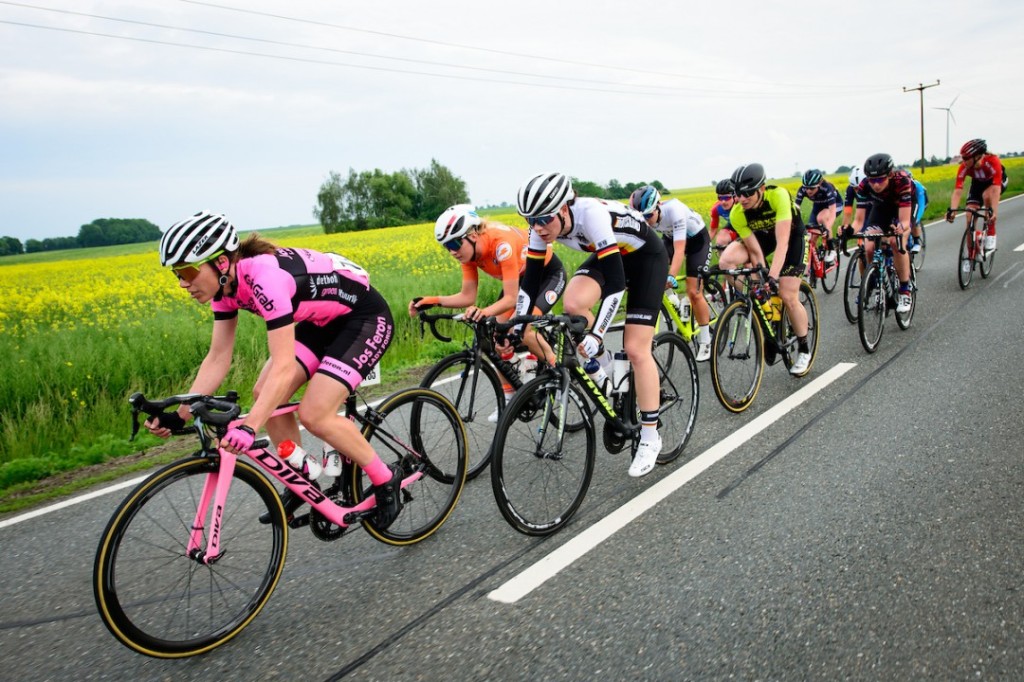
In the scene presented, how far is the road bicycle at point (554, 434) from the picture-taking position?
3.67 m

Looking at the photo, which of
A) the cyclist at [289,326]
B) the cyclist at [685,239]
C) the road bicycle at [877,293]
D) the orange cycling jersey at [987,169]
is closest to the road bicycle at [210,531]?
the cyclist at [289,326]

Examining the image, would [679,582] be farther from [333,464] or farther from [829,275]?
[829,275]

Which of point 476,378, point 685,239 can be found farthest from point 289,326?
point 685,239

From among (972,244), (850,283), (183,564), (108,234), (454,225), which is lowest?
(183,564)

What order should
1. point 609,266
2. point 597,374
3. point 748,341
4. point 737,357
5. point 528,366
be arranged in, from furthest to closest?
point 748,341
point 737,357
point 528,366
point 597,374
point 609,266

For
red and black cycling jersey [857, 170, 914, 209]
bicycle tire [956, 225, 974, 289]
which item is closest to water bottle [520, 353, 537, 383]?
red and black cycling jersey [857, 170, 914, 209]

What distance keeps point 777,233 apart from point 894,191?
3215mm

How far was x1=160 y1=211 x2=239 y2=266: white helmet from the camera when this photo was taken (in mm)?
2971

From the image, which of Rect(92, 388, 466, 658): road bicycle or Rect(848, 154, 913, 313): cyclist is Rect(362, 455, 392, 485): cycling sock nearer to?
Rect(92, 388, 466, 658): road bicycle

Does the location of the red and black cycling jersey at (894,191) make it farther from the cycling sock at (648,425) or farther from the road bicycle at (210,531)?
the road bicycle at (210,531)

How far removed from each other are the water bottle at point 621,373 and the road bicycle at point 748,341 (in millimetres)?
1248

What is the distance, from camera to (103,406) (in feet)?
23.0

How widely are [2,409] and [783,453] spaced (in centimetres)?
723

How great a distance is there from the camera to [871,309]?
743 centimetres
